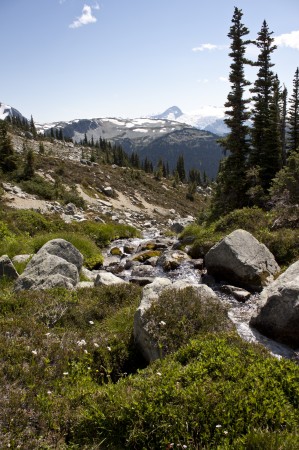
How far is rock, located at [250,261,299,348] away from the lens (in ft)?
28.6

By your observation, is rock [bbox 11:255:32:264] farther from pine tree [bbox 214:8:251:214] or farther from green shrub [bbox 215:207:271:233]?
pine tree [bbox 214:8:251:214]

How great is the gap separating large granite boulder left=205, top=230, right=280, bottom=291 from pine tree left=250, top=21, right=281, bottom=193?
1575 centimetres

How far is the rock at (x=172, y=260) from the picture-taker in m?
16.3

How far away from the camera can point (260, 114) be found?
30.7 m

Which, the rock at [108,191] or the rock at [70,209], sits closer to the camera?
the rock at [70,209]

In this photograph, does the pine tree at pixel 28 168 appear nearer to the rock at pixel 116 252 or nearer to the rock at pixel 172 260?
the rock at pixel 116 252

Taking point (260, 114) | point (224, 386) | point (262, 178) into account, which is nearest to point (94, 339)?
point (224, 386)

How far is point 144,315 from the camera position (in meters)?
7.38

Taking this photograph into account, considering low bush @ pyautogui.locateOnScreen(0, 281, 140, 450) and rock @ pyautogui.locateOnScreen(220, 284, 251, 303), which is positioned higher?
low bush @ pyautogui.locateOnScreen(0, 281, 140, 450)

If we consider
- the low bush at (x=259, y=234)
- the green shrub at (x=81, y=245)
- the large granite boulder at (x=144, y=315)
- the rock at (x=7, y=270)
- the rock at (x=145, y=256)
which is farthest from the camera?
the rock at (x=145, y=256)

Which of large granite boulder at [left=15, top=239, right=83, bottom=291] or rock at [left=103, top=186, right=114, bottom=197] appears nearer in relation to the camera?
large granite boulder at [left=15, top=239, right=83, bottom=291]

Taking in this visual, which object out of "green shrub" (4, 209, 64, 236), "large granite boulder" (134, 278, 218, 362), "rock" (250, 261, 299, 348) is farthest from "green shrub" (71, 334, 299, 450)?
"green shrub" (4, 209, 64, 236)

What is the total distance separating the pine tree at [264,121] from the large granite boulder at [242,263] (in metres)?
15.8

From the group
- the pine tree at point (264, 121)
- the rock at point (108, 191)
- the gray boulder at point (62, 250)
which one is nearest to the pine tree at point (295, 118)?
the pine tree at point (264, 121)
